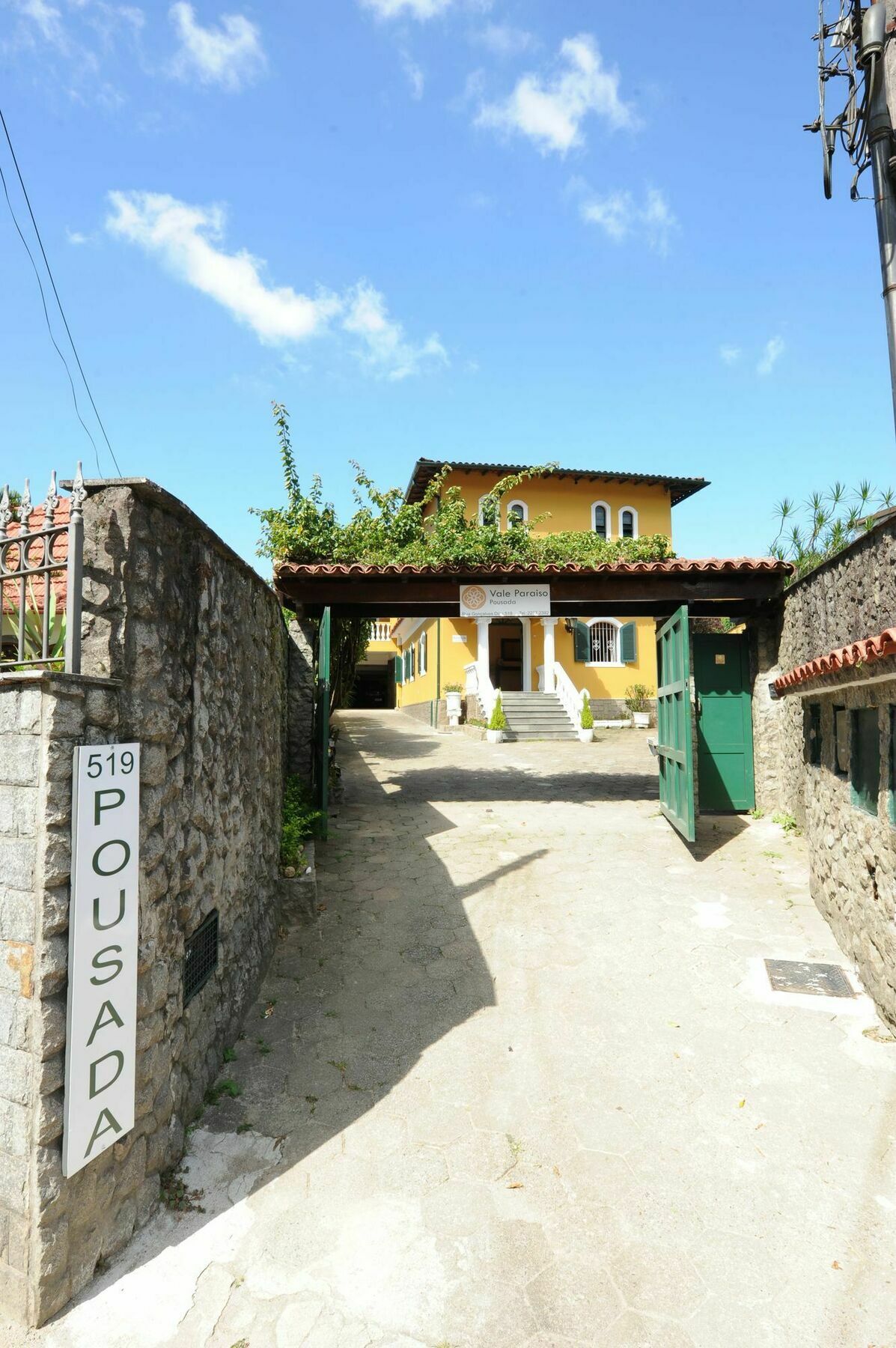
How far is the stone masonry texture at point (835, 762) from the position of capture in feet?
13.7

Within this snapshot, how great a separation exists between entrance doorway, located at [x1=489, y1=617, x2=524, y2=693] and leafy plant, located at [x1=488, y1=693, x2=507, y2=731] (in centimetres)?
592

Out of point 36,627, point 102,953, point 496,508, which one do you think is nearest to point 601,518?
point 496,508

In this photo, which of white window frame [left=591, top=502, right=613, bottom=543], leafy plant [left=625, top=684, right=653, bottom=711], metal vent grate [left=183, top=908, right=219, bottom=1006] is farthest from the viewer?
white window frame [left=591, top=502, right=613, bottom=543]

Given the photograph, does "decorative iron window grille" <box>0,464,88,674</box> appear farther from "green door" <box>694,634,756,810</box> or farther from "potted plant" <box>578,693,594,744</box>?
"potted plant" <box>578,693,594,744</box>

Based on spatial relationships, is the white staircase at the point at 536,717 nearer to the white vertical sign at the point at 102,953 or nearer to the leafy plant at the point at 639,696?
the leafy plant at the point at 639,696

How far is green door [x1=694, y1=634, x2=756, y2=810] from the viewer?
27.8 feet

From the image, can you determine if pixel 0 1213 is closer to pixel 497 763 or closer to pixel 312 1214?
pixel 312 1214

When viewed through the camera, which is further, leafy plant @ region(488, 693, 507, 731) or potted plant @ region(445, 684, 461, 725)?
potted plant @ region(445, 684, 461, 725)

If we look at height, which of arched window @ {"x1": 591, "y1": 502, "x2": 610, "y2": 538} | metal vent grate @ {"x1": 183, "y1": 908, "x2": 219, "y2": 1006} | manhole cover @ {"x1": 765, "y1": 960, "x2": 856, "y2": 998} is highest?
arched window @ {"x1": 591, "y1": 502, "x2": 610, "y2": 538}

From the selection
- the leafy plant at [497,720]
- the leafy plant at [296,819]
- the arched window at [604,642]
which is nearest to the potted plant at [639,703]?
the arched window at [604,642]

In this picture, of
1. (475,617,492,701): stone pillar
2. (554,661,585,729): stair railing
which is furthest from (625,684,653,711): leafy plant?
(475,617,492,701): stone pillar

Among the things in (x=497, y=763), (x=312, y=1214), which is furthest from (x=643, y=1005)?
(x=497, y=763)

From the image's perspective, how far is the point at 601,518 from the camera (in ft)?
74.5

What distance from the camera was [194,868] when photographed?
132 inches
